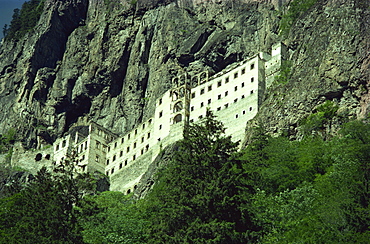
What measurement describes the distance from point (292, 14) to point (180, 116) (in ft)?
90.4

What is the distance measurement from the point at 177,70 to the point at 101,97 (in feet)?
55.1

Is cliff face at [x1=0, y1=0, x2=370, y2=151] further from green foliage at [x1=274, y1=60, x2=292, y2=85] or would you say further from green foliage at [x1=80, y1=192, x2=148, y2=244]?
green foliage at [x1=80, y1=192, x2=148, y2=244]

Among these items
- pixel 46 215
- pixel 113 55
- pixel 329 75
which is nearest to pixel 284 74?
pixel 329 75

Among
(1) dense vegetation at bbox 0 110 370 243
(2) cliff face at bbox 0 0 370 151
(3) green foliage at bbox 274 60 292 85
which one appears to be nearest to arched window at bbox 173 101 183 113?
(2) cliff face at bbox 0 0 370 151

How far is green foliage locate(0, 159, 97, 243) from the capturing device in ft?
147

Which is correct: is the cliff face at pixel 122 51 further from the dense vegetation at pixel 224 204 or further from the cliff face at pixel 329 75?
the dense vegetation at pixel 224 204

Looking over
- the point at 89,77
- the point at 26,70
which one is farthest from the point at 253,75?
the point at 26,70

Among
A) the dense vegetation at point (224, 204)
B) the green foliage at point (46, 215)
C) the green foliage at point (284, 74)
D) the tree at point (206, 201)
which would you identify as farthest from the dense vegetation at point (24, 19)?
the tree at point (206, 201)

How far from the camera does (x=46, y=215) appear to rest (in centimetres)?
4666

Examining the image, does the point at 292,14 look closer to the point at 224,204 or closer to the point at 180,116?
the point at 180,116

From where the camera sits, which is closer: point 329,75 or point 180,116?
point 329,75

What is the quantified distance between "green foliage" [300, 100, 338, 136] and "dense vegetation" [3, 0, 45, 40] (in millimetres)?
87284

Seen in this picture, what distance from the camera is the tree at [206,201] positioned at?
37531mm

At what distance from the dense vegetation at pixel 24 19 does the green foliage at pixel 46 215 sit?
303 feet
